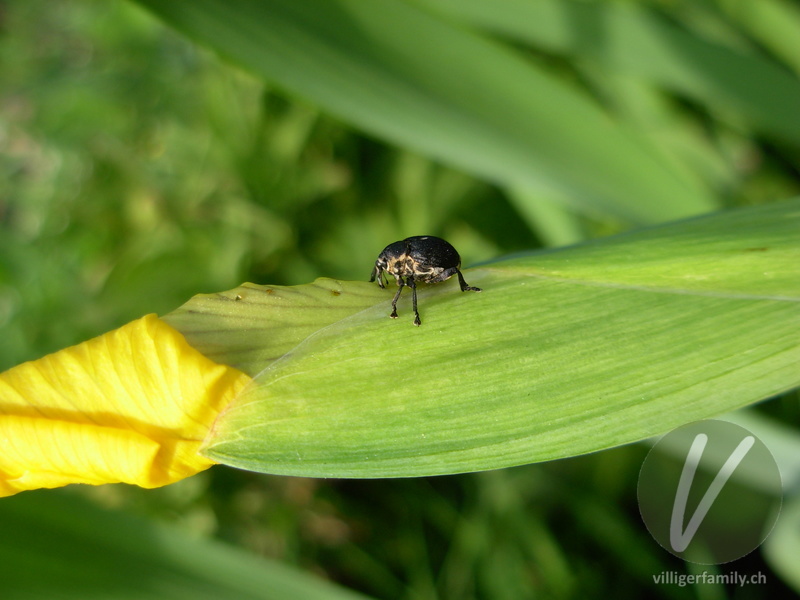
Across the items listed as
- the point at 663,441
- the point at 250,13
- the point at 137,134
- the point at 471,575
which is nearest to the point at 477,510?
the point at 471,575

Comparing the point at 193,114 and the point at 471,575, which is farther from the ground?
the point at 193,114

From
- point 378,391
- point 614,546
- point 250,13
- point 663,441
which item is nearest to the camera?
point 378,391

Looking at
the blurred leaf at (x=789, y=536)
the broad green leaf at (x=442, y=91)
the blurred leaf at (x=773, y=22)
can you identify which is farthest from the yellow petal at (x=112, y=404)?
the blurred leaf at (x=773, y=22)

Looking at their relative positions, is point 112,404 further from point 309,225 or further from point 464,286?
point 309,225

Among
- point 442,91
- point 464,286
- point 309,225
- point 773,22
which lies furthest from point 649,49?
point 309,225

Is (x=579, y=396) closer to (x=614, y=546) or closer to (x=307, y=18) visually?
(x=307, y=18)

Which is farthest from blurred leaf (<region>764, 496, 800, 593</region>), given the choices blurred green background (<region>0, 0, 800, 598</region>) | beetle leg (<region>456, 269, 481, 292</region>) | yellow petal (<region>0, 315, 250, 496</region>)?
yellow petal (<region>0, 315, 250, 496</region>)

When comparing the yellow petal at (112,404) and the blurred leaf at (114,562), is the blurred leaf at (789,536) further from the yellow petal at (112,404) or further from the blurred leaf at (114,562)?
the yellow petal at (112,404)
